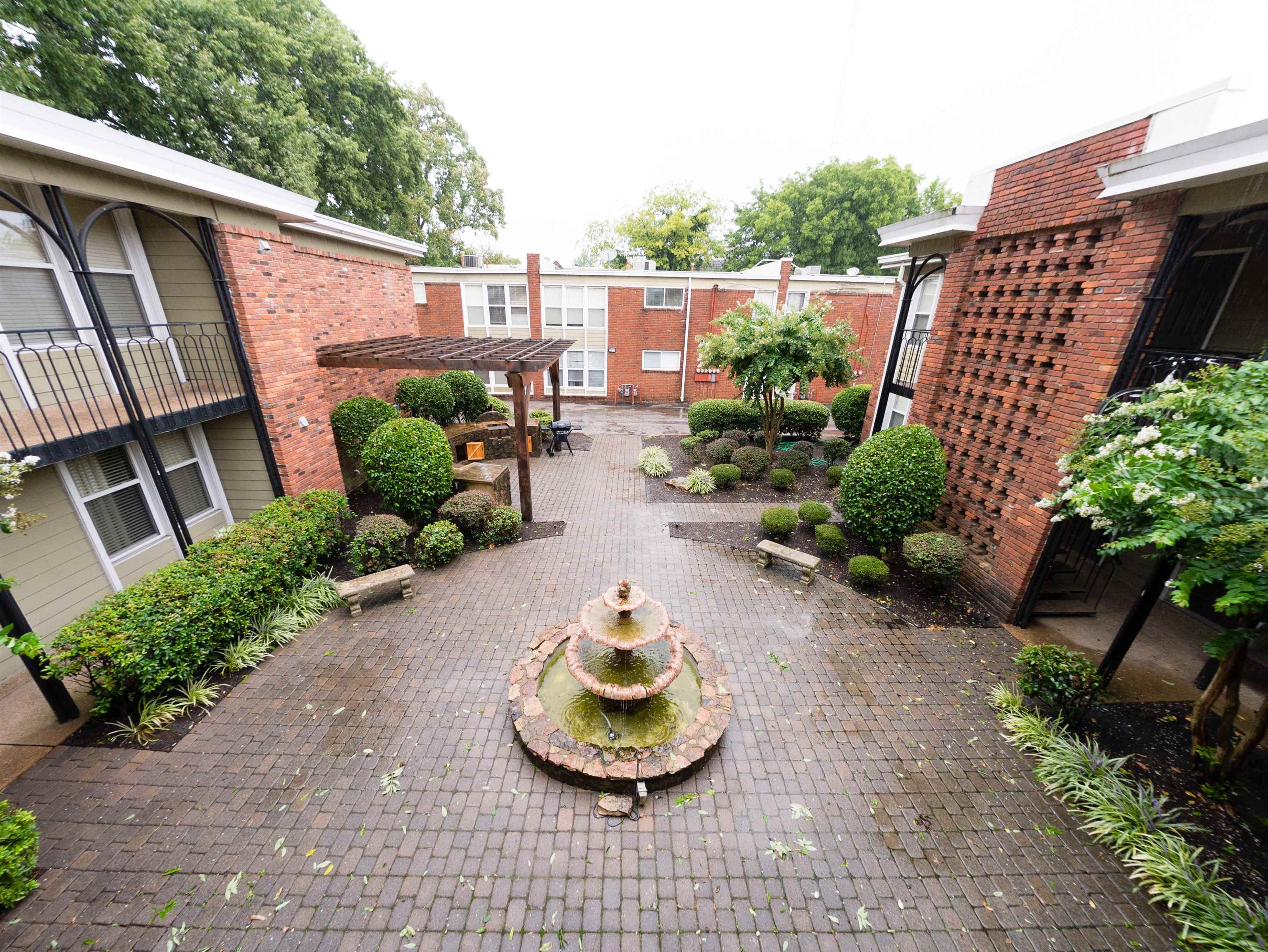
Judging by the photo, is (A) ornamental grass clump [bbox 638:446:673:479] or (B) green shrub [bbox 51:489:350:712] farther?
(A) ornamental grass clump [bbox 638:446:673:479]

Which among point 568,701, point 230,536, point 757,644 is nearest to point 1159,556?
point 757,644

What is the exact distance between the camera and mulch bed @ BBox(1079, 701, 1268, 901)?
363cm

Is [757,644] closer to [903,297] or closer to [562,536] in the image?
[562,536]

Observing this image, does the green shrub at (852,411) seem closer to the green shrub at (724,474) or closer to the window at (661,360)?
the green shrub at (724,474)

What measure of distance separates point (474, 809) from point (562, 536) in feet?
17.6

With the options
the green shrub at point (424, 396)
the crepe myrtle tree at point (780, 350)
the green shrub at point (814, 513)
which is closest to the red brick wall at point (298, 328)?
the green shrub at point (424, 396)

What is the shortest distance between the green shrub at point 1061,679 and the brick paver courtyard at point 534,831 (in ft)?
2.08

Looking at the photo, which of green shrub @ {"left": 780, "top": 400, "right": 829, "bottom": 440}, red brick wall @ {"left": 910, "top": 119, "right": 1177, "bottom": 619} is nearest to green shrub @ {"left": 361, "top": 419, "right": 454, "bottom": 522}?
red brick wall @ {"left": 910, "top": 119, "right": 1177, "bottom": 619}

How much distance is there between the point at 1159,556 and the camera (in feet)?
13.1

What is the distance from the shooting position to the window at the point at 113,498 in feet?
19.5

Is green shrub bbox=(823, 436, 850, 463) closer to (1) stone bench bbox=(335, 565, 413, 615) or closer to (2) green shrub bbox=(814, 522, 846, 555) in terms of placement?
(2) green shrub bbox=(814, 522, 846, 555)

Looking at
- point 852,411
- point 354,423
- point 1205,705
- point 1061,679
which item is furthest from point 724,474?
point 354,423

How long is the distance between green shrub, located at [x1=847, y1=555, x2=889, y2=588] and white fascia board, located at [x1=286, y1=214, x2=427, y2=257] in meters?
11.0

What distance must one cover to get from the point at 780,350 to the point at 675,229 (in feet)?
84.1
